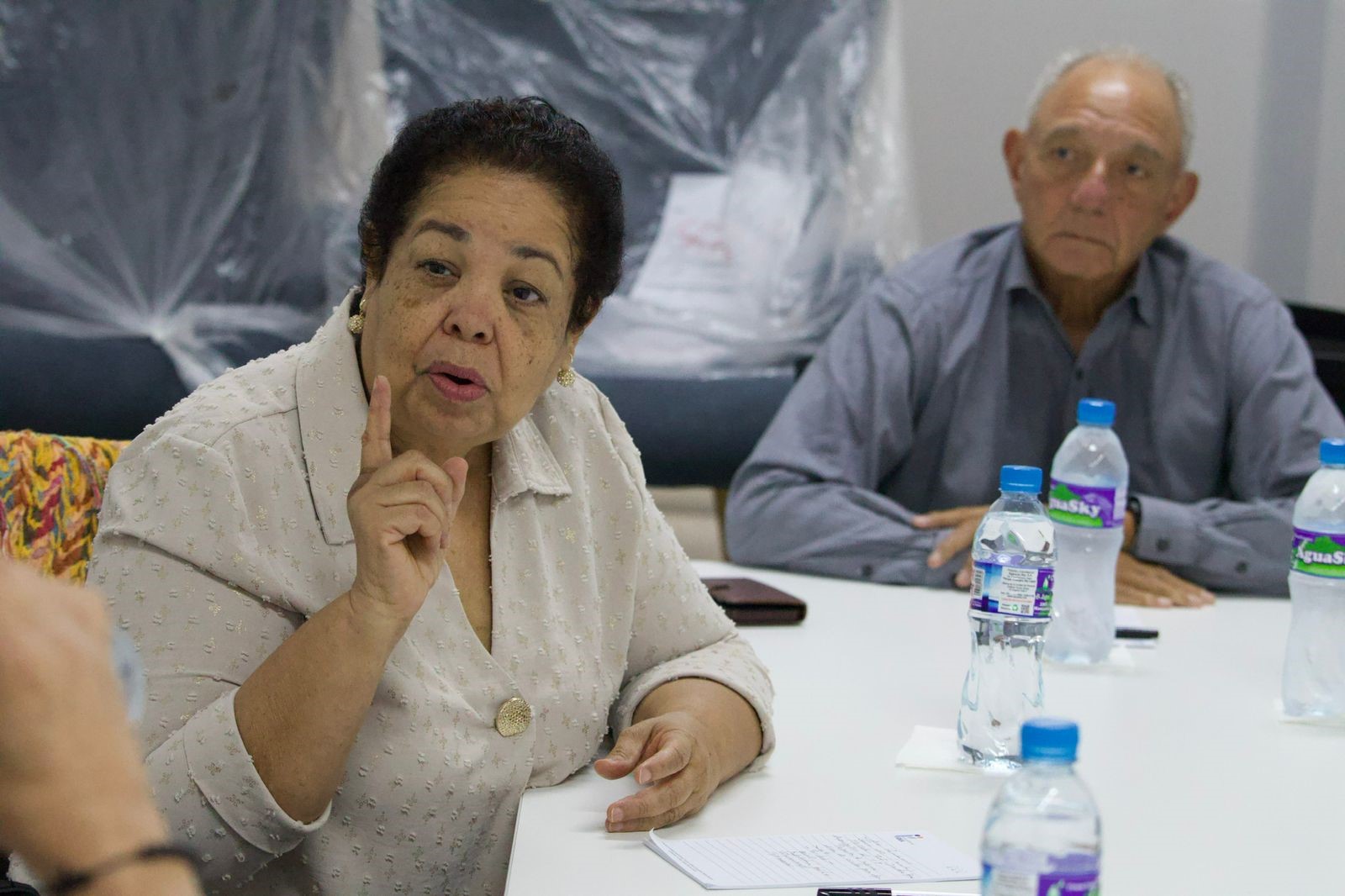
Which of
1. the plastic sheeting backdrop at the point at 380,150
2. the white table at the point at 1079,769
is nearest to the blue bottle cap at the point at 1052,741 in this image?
the white table at the point at 1079,769

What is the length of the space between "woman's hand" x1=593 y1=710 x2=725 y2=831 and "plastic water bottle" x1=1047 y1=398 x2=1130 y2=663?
2.38 feet

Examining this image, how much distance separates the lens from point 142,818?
657mm

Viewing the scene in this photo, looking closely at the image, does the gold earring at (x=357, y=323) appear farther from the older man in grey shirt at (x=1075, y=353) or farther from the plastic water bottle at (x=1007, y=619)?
the older man in grey shirt at (x=1075, y=353)

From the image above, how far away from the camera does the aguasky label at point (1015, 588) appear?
153 cm

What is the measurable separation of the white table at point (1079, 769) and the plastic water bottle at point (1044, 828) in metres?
0.28

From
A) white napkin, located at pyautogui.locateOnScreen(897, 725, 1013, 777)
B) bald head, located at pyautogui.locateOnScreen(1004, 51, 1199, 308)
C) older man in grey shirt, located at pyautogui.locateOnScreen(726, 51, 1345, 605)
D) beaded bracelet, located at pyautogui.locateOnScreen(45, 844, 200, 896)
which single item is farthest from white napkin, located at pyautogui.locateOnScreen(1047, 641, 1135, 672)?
beaded bracelet, located at pyautogui.locateOnScreen(45, 844, 200, 896)

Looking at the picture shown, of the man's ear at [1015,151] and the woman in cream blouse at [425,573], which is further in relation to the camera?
the man's ear at [1015,151]

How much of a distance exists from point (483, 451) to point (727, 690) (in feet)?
1.20

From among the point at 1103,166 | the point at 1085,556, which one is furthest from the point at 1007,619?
the point at 1103,166

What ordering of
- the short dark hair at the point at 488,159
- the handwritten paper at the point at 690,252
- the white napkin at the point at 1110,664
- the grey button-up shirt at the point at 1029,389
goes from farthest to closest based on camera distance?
the handwritten paper at the point at 690,252
the grey button-up shirt at the point at 1029,389
the white napkin at the point at 1110,664
the short dark hair at the point at 488,159

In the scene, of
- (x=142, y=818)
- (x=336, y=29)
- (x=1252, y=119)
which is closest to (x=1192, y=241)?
(x=1252, y=119)

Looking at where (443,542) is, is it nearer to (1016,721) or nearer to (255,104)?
(1016,721)

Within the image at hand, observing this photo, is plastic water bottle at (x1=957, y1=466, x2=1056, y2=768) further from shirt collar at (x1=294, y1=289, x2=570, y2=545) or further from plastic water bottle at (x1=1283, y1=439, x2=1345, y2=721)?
shirt collar at (x1=294, y1=289, x2=570, y2=545)

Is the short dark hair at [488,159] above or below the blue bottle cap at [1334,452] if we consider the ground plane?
above
